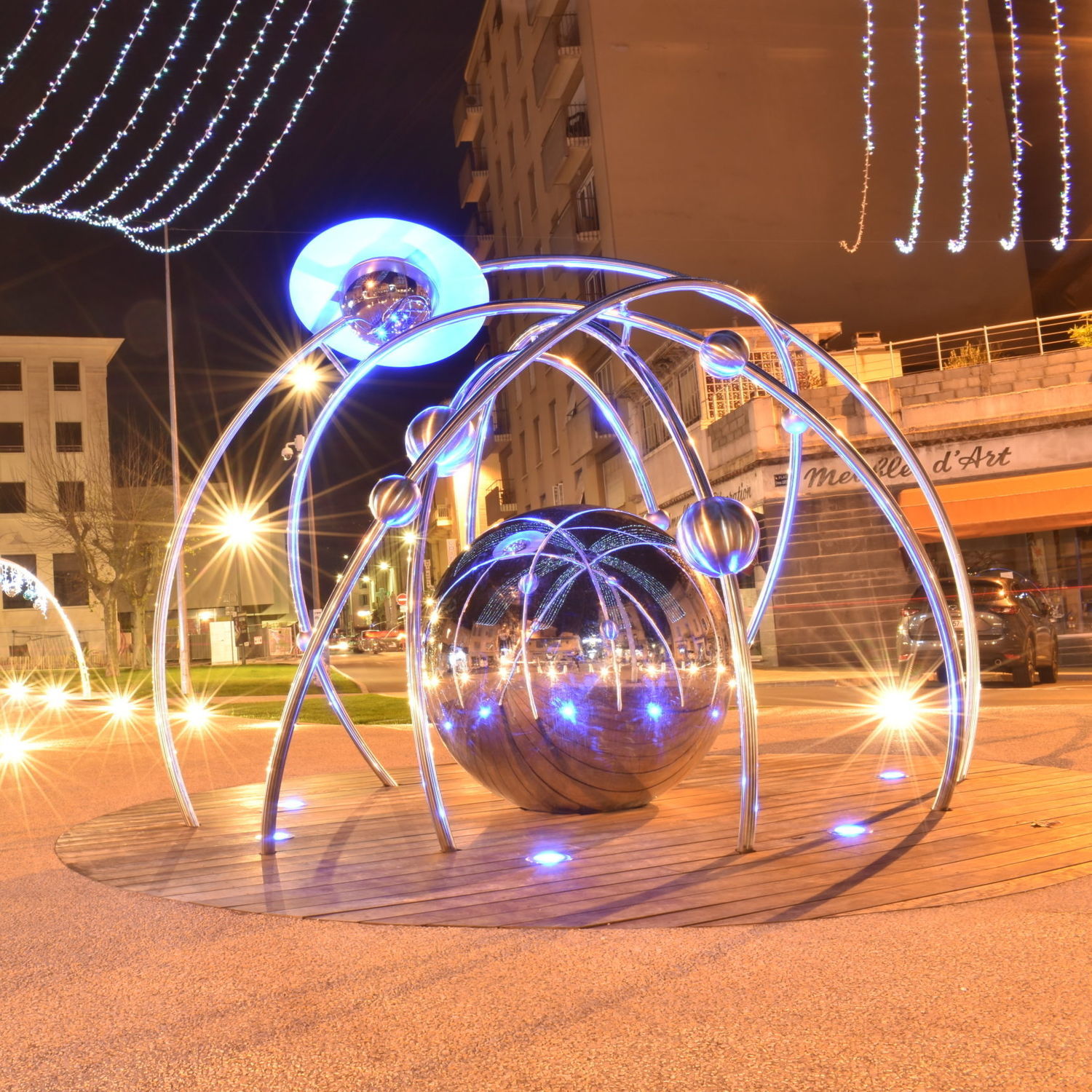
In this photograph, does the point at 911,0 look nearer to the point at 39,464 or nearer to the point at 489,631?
the point at 489,631

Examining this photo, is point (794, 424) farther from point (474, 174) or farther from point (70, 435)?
point (70, 435)

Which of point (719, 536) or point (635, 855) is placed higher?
point (719, 536)

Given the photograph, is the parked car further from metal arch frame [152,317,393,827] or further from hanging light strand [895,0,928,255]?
hanging light strand [895,0,928,255]

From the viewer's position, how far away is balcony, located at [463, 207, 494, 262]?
4619cm

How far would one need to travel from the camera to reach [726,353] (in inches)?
231

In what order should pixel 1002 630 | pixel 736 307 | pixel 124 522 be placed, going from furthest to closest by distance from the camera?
pixel 124 522 < pixel 1002 630 < pixel 736 307

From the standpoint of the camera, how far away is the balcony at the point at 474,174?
4678 centimetres

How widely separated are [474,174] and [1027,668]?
1472 inches

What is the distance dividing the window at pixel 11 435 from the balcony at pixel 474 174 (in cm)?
2359

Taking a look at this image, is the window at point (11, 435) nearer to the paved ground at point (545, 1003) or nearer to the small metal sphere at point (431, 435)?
the small metal sphere at point (431, 435)

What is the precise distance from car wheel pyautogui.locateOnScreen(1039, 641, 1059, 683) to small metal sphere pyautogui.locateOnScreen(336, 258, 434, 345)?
12.2 metres

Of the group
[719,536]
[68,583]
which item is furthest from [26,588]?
[719,536]

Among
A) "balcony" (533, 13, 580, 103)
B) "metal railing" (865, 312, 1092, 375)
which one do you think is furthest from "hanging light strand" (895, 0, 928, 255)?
"balcony" (533, 13, 580, 103)

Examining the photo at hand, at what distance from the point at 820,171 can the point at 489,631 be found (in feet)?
90.4
